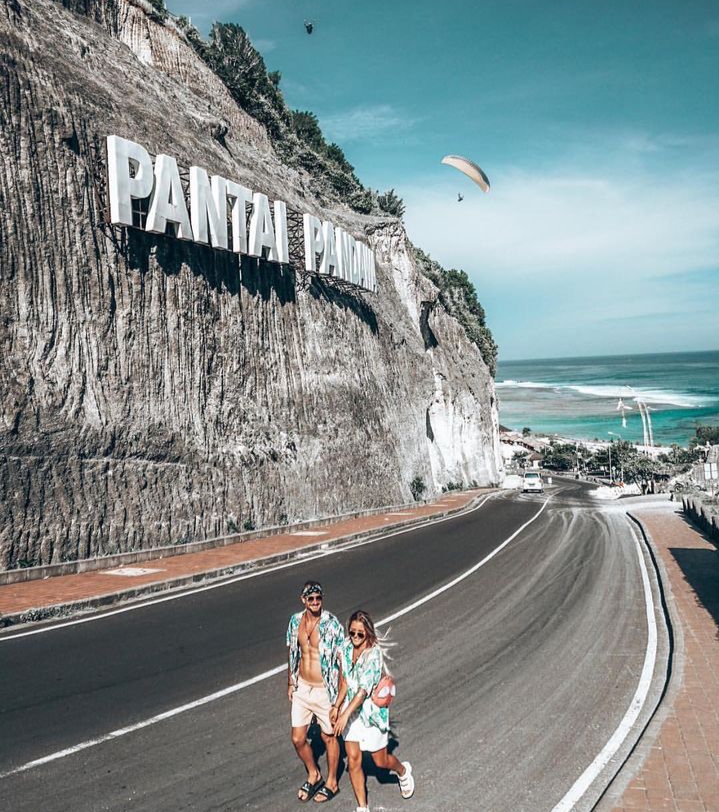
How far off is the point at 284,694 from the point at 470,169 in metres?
22.1

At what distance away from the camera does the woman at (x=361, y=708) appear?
18.3 ft

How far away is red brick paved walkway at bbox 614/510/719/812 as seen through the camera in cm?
580

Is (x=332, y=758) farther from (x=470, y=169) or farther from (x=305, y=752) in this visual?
(x=470, y=169)

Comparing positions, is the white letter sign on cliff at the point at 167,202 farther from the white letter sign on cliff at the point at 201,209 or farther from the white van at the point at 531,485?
the white van at the point at 531,485

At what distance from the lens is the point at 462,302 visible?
70.5m

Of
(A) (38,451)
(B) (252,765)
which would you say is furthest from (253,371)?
(B) (252,765)

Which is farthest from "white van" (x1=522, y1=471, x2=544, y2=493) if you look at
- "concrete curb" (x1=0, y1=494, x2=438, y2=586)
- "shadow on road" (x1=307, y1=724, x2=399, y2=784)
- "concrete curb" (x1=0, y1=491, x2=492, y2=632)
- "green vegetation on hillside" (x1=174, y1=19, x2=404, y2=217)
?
"shadow on road" (x1=307, y1=724, x2=399, y2=784)

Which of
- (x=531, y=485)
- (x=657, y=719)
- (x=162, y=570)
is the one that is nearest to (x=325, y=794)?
(x=657, y=719)

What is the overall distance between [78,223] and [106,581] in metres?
8.85

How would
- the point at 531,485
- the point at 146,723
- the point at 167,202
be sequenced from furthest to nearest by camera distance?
the point at 531,485 < the point at 167,202 < the point at 146,723

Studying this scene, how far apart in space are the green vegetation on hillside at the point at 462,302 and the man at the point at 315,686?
45.8 meters

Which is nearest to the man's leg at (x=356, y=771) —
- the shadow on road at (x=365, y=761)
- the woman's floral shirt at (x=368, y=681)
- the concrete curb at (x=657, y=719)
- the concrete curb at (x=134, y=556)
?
the woman's floral shirt at (x=368, y=681)

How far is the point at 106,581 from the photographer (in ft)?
47.7

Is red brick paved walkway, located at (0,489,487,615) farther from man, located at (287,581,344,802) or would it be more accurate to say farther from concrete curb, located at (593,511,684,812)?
concrete curb, located at (593,511,684,812)
